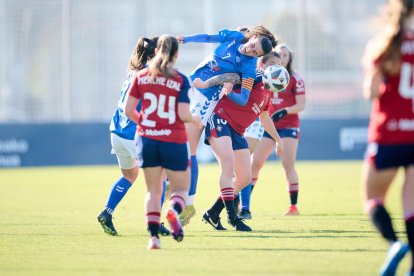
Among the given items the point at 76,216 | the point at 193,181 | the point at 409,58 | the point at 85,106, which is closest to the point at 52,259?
the point at 193,181

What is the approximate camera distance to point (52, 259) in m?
7.97

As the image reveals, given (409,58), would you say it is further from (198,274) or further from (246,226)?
(246,226)

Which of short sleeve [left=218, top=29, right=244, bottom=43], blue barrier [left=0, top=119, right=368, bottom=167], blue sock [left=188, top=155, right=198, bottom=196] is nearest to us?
blue sock [left=188, top=155, right=198, bottom=196]

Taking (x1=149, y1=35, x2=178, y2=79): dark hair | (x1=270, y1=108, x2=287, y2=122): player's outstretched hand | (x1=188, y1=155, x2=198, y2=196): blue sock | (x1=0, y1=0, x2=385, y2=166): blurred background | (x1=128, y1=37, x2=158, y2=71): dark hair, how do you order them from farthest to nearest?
(x1=0, y1=0, x2=385, y2=166): blurred background
(x1=270, y1=108, x2=287, y2=122): player's outstretched hand
(x1=188, y1=155, x2=198, y2=196): blue sock
(x1=128, y1=37, x2=158, y2=71): dark hair
(x1=149, y1=35, x2=178, y2=79): dark hair

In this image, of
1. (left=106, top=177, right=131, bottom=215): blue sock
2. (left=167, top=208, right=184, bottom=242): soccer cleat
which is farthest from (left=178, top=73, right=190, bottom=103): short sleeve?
(left=106, top=177, right=131, bottom=215): blue sock

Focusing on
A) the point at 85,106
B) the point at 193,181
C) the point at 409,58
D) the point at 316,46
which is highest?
the point at 409,58

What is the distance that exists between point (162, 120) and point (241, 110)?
2.50 m

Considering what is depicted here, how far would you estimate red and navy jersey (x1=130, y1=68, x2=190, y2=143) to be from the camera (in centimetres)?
815

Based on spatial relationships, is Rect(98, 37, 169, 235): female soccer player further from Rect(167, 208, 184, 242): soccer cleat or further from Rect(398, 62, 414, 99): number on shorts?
Rect(398, 62, 414, 99): number on shorts

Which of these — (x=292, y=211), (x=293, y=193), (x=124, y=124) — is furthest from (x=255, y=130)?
(x=124, y=124)

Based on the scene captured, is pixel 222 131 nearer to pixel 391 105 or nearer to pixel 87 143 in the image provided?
pixel 391 105

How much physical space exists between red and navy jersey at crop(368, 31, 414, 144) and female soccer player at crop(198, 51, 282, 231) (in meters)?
3.80

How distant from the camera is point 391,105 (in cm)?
644

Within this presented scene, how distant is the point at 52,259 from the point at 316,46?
23.7 m
